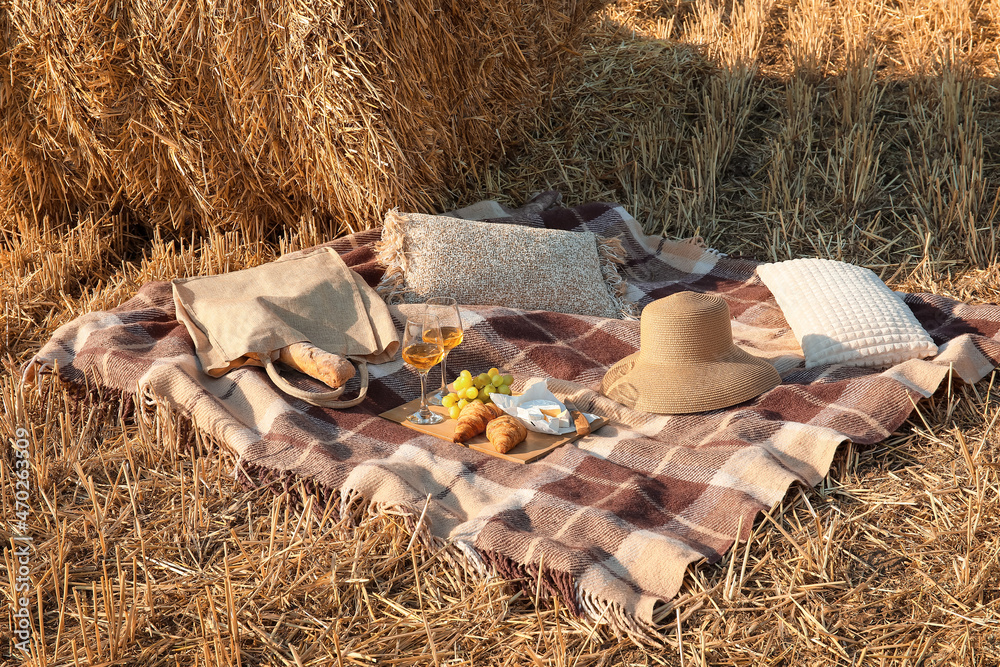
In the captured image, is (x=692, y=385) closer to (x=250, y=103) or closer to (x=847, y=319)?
(x=847, y=319)

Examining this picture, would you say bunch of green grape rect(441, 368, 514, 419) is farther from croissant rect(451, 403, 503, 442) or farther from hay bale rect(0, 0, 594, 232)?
hay bale rect(0, 0, 594, 232)

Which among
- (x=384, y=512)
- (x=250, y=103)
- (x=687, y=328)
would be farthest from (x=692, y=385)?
(x=250, y=103)

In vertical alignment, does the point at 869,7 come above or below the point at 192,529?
above

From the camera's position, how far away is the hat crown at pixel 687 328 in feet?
8.16

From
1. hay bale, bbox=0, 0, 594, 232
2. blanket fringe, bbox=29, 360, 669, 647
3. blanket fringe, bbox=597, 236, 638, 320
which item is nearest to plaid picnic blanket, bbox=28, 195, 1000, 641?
blanket fringe, bbox=29, 360, 669, 647

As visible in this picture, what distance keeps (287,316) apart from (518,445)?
37.4 inches

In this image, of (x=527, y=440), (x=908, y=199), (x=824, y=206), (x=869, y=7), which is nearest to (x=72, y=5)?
(x=527, y=440)

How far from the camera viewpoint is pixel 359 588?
1859 mm

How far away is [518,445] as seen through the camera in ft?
7.67

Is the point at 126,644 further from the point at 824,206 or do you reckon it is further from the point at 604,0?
the point at 604,0

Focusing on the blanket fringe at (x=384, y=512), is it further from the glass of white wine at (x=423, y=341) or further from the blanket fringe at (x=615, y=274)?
the blanket fringe at (x=615, y=274)

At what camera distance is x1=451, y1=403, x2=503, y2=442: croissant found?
233 centimetres

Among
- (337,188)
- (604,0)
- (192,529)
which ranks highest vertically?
(604,0)

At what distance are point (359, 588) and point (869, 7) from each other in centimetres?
471
